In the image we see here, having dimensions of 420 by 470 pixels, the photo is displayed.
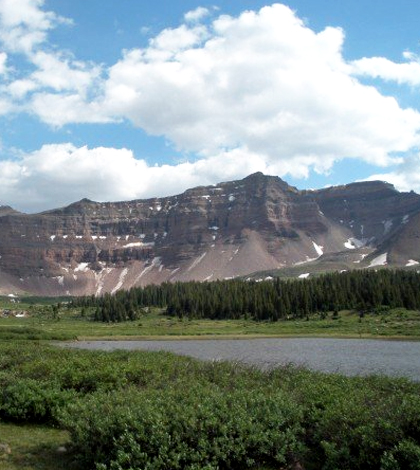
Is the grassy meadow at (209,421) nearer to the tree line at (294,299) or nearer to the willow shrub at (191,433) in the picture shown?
the willow shrub at (191,433)

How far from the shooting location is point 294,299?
158 metres

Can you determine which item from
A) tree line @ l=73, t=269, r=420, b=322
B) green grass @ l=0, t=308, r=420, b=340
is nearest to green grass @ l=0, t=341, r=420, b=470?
green grass @ l=0, t=308, r=420, b=340

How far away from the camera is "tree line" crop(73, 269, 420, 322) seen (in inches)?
5704

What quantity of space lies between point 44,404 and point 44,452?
3.93m

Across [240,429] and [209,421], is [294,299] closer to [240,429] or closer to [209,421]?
[240,429]

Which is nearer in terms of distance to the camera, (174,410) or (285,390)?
(174,410)

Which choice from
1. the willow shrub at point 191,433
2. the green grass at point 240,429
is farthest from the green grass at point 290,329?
the willow shrub at point 191,433

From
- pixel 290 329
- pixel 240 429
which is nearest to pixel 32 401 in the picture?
pixel 240 429

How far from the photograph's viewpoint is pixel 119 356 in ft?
95.0

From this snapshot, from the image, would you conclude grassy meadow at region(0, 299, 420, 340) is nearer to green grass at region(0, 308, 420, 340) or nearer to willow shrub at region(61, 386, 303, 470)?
green grass at region(0, 308, 420, 340)

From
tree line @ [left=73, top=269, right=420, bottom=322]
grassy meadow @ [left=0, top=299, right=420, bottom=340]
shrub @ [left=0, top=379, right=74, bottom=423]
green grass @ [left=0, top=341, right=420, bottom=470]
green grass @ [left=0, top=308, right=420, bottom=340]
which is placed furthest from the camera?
tree line @ [left=73, top=269, right=420, bottom=322]

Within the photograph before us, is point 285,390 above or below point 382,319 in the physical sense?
above

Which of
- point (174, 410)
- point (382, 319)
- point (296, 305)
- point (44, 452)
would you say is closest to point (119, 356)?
point (44, 452)

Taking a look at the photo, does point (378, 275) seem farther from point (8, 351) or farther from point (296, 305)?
point (8, 351)
